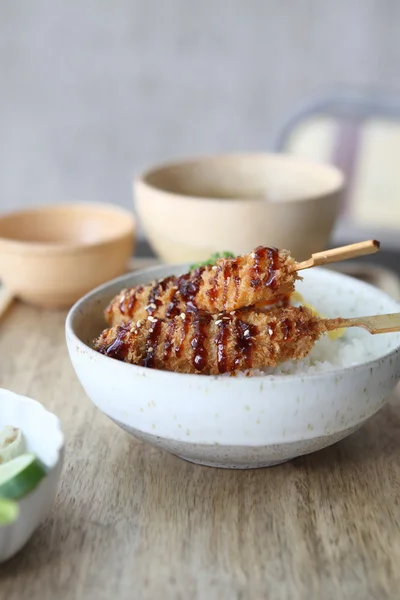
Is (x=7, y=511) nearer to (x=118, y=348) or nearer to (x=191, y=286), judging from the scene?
(x=118, y=348)

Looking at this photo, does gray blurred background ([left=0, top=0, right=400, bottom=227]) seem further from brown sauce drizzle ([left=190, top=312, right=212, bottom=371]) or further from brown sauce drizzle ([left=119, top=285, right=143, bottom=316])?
brown sauce drizzle ([left=190, top=312, right=212, bottom=371])

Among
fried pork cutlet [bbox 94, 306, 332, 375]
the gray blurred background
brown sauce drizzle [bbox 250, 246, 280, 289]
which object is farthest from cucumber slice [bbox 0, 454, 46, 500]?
the gray blurred background

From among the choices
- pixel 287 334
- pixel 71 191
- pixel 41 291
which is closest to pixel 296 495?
pixel 287 334

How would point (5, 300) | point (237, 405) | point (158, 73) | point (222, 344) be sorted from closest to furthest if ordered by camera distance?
1. point (237, 405)
2. point (222, 344)
3. point (5, 300)
4. point (158, 73)

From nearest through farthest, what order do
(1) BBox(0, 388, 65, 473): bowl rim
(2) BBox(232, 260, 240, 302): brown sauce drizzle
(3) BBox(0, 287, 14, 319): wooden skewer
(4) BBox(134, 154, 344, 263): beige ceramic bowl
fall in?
(1) BBox(0, 388, 65, 473): bowl rim
(2) BBox(232, 260, 240, 302): brown sauce drizzle
(4) BBox(134, 154, 344, 263): beige ceramic bowl
(3) BBox(0, 287, 14, 319): wooden skewer

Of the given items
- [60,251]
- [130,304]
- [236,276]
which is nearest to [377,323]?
[236,276]

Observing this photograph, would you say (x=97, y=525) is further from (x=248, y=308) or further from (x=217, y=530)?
(x=248, y=308)
